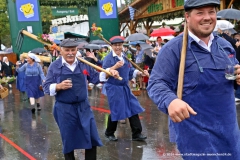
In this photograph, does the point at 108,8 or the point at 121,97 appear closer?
the point at 121,97

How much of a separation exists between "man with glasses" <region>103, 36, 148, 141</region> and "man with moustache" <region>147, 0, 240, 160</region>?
12.4ft

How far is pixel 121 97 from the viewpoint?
643 cm

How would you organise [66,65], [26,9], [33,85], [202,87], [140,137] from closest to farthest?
[202,87] < [66,65] < [140,137] < [33,85] < [26,9]

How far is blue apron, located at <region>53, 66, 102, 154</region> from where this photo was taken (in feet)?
15.3

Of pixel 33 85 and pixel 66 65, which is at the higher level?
pixel 66 65

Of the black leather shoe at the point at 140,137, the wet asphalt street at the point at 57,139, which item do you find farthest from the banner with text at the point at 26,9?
the black leather shoe at the point at 140,137

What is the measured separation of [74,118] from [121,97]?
185cm

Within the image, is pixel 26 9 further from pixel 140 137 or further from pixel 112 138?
pixel 140 137

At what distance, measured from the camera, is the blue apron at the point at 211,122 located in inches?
97.3

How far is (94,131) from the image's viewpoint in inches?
188

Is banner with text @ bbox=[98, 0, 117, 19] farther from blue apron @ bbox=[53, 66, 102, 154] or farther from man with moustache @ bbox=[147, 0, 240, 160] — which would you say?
man with moustache @ bbox=[147, 0, 240, 160]

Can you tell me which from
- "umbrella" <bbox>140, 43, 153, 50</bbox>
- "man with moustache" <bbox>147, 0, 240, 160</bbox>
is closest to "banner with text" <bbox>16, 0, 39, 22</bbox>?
"umbrella" <bbox>140, 43, 153, 50</bbox>

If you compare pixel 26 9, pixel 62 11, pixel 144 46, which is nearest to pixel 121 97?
pixel 144 46

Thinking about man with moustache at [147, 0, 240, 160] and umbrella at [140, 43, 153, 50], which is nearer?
man with moustache at [147, 0, 240, 160]
